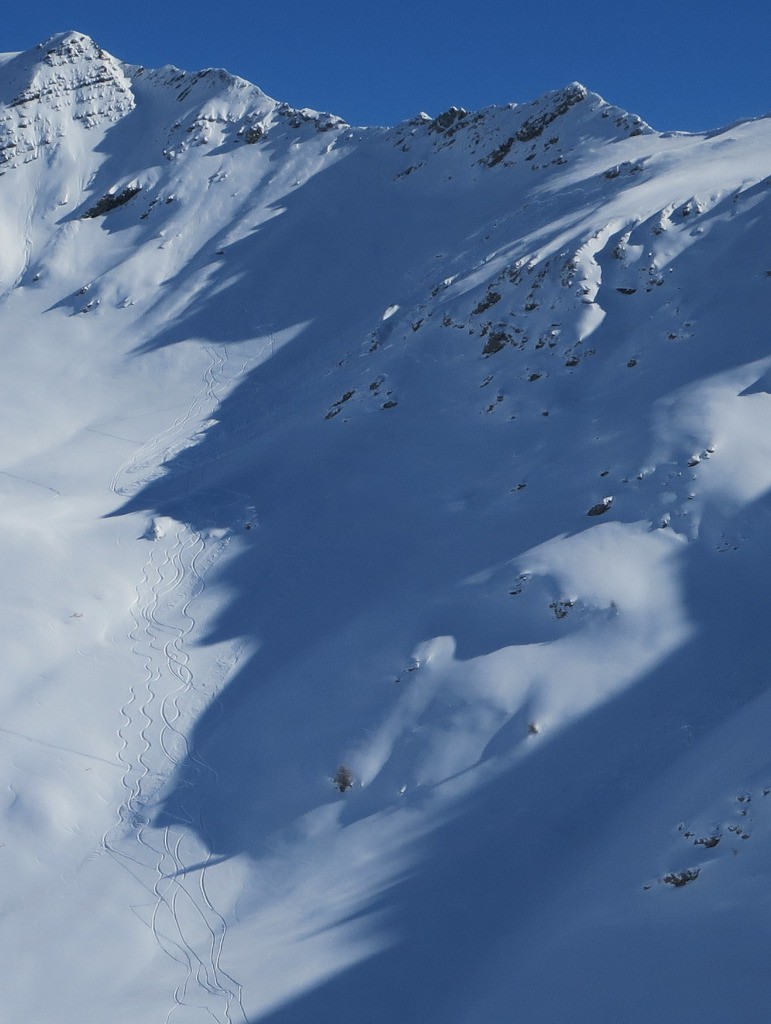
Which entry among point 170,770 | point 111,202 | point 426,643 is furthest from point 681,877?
point 111,202

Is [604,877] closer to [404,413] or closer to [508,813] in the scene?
[508,813]

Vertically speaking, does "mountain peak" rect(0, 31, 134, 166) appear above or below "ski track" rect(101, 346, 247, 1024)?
above

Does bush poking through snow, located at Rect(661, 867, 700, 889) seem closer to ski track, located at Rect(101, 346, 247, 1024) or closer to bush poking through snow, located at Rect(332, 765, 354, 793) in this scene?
bush poking through snow, located at Rect(332, 765, 354, 793)

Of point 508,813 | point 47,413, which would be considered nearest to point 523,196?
point 47,413

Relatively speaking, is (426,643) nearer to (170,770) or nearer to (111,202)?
(170,770)

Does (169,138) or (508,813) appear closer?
(508,813)

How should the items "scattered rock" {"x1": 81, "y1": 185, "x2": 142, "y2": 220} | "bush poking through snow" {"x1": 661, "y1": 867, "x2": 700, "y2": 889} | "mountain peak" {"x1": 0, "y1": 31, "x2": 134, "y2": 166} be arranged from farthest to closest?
"mountain peak" {"x1": 0, "y1": 31, "x2": 134, "y2": 166} < "scattered rock" {"x1": 81, "y1": 185, "x2": 142, "y2": 220} < "bush poking through snow" {"x1": 661, "y1": 867, "x2": 700, "y2": 889}

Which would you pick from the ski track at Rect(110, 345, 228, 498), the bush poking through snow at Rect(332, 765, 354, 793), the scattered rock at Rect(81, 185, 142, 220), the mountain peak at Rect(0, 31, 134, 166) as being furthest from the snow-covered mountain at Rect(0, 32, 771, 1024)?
the mountain peak at Rect(0, 31, 134, 166)

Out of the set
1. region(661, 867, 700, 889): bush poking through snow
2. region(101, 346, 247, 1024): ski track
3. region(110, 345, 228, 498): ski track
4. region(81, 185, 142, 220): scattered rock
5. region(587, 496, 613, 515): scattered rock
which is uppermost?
region(81, 185, 142, 220): scattered rock
